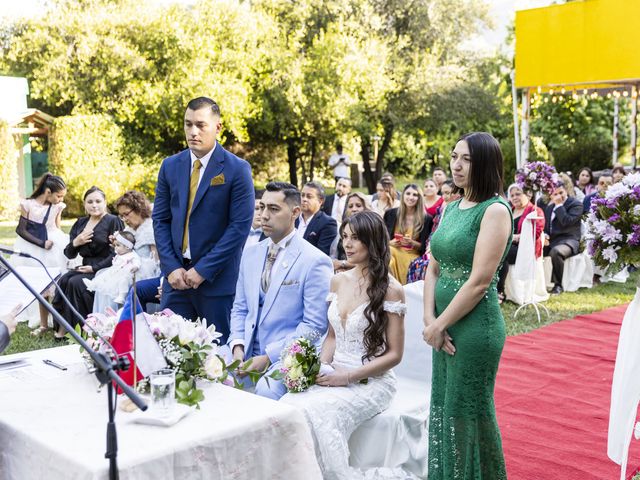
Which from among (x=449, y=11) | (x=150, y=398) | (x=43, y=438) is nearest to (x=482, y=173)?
(x=150, y=398)

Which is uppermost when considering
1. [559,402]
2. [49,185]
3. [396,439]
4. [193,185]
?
[49,185]

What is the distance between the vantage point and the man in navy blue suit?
15.0 ft

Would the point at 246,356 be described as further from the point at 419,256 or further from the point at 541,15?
the point at 541,15

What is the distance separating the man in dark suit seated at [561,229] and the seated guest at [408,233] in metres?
2.63

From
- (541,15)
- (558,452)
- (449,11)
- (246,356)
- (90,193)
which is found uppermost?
(449,11)

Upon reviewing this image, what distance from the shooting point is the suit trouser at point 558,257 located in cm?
1044

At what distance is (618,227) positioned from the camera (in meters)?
3.73

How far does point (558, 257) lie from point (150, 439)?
29.5 feet

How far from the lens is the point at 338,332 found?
4070mm

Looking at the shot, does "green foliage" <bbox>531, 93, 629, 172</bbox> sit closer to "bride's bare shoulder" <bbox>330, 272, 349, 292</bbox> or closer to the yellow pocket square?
the yellow pocket square

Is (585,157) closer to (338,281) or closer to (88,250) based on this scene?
(88,250)

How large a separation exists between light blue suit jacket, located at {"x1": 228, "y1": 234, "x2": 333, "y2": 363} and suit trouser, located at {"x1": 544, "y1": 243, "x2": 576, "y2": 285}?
22.8 feet

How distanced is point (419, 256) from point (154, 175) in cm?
1524

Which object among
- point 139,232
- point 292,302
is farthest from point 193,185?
point 139,232
